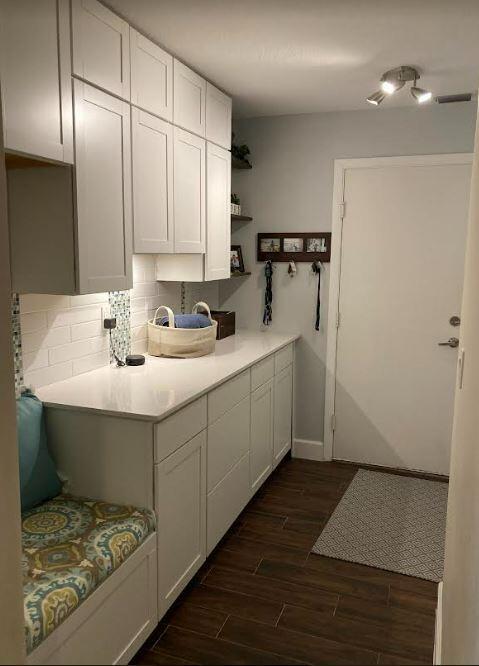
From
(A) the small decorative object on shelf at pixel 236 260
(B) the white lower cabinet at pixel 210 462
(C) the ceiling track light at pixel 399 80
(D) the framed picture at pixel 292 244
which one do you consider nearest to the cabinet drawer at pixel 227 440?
(B) the white lower cabinet at pixel 210 462

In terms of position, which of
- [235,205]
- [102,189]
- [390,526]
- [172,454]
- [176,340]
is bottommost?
[390,526]

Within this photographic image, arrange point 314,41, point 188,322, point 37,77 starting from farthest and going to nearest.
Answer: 1. point 188,322
2. point 314,41
3. point 37,77

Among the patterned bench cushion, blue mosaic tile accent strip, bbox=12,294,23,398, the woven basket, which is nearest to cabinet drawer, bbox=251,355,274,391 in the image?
the woven basket

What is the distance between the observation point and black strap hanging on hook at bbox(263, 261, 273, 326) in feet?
10.9

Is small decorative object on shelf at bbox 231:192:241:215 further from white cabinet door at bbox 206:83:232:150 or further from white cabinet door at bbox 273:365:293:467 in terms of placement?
white cabinet door at bbox 273:365:293:467

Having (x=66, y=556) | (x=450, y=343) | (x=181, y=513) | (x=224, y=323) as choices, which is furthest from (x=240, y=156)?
(x=66, y=556)

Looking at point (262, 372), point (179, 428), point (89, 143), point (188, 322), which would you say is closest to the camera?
point (89, 143)

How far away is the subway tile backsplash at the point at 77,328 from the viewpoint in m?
1.86

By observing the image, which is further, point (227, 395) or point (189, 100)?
point (189, 100)

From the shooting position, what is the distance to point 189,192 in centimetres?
246

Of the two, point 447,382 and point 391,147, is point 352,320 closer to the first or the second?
point 447,382

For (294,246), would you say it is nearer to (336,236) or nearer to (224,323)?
(336,236)

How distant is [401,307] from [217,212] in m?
1.20

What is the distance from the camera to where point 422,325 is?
3.07 m
